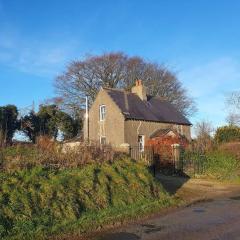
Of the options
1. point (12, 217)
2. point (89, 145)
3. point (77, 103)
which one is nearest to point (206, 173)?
point (89, 145)

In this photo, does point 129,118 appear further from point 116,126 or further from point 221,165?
point 221,165

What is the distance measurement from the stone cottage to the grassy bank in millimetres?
24547

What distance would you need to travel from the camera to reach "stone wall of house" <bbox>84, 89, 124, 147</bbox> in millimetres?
41219

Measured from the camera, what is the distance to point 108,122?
42.9 m

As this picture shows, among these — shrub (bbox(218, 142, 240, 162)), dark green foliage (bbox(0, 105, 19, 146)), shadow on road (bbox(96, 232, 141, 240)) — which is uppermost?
dark green foliage (bbox(0, 105, 19, 146))

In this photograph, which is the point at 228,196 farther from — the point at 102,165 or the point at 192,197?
the point at 102,165

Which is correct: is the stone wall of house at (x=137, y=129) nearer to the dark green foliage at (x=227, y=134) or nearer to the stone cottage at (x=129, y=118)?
the stone cottage at (x=129, y=118)

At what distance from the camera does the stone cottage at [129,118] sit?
41.1 meters

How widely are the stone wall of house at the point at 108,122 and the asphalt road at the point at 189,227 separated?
87.8 ft

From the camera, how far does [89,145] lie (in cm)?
1614

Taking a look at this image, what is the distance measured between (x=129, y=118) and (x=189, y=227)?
2995cm

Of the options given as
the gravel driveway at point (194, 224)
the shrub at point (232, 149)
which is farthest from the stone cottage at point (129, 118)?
the gravel driveway at point (194, 224)

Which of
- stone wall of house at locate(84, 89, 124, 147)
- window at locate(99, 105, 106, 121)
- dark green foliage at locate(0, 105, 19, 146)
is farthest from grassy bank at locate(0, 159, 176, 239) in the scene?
dark green foliage at locate(0, 105, 19, 146)

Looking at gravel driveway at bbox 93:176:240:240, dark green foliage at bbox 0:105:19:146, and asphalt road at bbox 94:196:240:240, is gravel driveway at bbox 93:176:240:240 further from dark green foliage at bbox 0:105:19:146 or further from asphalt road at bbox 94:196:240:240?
dark green foliage at bbox 0:105:19:146
